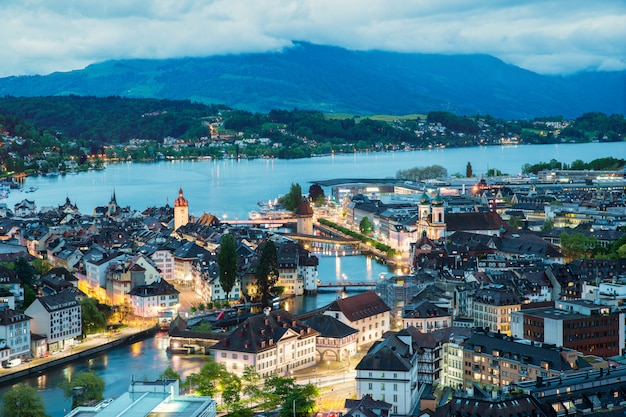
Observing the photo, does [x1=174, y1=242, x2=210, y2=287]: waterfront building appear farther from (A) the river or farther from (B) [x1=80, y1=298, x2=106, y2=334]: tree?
(B) [x1=80, y1=298, x2=106, y2=334]: tree

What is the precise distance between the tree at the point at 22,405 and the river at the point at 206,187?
80 cm

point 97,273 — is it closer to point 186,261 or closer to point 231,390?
point 186,261

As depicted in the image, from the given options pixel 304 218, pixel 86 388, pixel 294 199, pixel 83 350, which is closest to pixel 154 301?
pixel 83 350

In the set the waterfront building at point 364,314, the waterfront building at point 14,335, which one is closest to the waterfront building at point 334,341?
the waterfront building at point 364,314

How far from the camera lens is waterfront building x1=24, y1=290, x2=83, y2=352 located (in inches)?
763

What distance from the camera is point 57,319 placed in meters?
19.6

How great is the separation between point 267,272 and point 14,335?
291 inches

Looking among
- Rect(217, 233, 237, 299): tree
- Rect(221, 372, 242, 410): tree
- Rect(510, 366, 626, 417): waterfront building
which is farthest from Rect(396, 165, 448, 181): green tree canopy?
Rect(510, 366, 626, 417): waterfront building

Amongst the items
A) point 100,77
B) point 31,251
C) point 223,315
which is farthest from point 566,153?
point 100,77

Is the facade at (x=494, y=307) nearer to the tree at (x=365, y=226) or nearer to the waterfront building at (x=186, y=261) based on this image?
the waterfront building at (x=186, y=261)

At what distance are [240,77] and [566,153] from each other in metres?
95.3

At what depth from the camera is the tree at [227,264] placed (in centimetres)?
2384

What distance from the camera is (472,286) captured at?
21.3 meters

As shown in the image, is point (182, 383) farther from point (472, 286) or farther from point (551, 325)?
point (472, 286)
